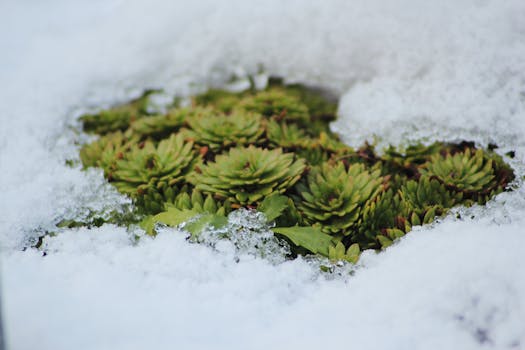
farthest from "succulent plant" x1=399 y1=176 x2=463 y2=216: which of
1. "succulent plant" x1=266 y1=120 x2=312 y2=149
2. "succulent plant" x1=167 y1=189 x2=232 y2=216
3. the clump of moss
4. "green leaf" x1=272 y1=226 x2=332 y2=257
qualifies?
"succulent plant" x1=167 y1=189 x2=232 y2=216

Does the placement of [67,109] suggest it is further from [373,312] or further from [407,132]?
[373,312]

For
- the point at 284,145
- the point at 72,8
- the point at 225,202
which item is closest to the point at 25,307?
the point at 225,202

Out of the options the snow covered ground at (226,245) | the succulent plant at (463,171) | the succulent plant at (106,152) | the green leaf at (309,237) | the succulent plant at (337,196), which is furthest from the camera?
the succulent plant at (106,152)

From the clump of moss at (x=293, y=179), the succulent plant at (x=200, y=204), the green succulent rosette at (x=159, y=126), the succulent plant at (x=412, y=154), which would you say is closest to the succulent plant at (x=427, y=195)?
the clump of moss at (x=293, y=179)

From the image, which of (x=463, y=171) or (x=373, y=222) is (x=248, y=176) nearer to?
(x=373, y=222)

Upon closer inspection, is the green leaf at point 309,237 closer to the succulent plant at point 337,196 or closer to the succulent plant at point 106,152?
the succulent plant at point 337,196
